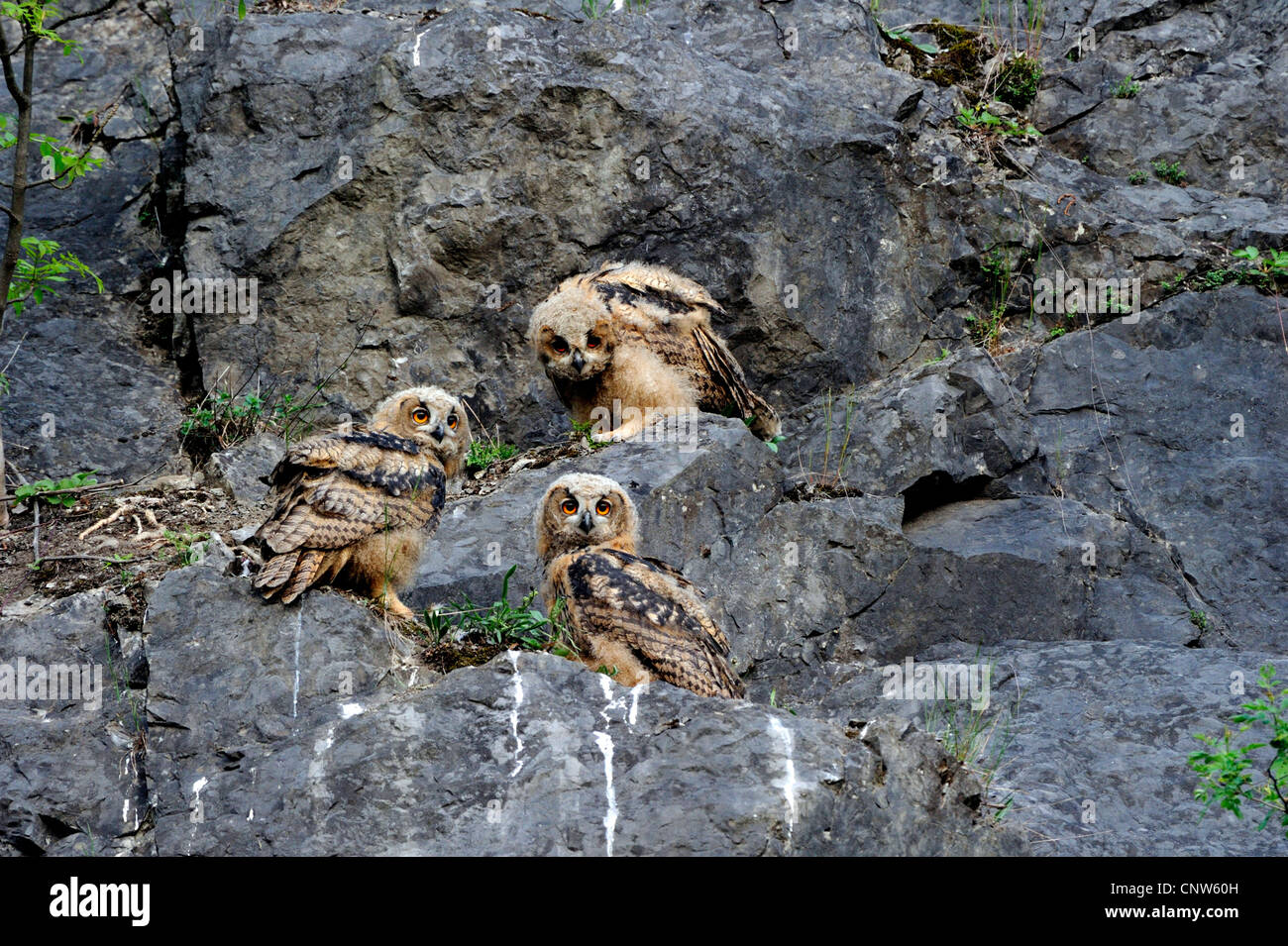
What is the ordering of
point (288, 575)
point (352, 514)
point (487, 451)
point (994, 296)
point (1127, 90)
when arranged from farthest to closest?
point (1127, 90)
point (994, 296)
point (487, 451)
point (352, 514)
point (288, 575)

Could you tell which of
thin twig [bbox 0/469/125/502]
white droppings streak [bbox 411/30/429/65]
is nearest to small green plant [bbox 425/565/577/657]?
thin twig [bbox 0/469/125/502]

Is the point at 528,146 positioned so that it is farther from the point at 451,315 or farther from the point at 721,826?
the point at 721,826

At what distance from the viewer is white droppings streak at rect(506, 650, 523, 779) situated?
227 inches

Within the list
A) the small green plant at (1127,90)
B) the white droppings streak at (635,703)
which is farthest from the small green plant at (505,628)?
the small green plant at (1127,90)

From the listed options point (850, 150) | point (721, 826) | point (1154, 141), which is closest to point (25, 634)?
point (721, 826)

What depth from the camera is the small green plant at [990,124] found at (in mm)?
12062

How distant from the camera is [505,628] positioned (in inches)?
276

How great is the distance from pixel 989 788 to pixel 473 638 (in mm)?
2768

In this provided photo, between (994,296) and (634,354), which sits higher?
(994,296)

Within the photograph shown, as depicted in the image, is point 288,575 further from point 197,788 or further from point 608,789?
point 608,789

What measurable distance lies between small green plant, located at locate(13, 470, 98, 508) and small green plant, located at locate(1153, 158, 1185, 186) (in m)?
9.31

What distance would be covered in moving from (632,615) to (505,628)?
2.18 ft

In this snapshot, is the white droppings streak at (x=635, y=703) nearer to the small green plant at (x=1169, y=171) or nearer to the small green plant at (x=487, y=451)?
the small green plant at (x=487, y=451)

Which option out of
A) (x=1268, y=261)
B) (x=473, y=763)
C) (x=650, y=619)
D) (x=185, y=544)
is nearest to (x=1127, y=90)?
(x=1268, y=261)
